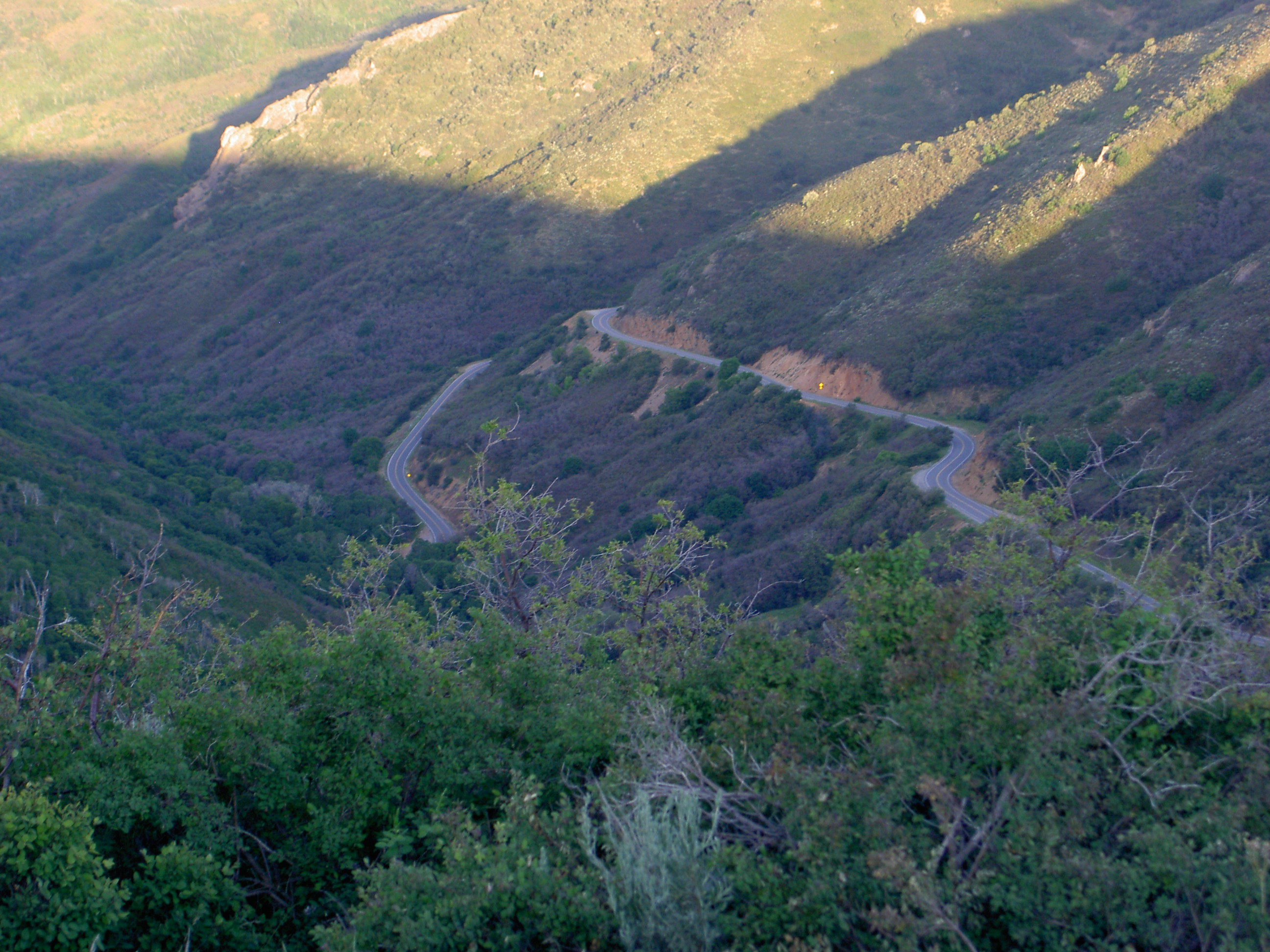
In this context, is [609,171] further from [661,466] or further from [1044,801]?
[1044,801]

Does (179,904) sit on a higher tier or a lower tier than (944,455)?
higher

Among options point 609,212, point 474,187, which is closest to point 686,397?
point 609,212

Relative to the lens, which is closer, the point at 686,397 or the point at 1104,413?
the point at 1104,413

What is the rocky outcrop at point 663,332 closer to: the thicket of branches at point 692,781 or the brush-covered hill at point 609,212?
the brush-covered hill at point 609,212

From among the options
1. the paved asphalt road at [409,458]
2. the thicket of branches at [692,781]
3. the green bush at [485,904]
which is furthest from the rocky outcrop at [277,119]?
the green bush at [485,904]

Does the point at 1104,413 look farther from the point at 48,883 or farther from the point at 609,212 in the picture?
the point at 609,212

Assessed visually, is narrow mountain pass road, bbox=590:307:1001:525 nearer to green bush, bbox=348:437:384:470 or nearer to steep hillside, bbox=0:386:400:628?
steep hillside, bbox=0:386:400:628

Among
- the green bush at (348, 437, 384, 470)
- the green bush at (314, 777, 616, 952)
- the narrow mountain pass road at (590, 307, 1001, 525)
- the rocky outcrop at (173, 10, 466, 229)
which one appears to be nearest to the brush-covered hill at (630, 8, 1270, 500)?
the narrow mountain pass road at (590, 307, 1001, 525)
